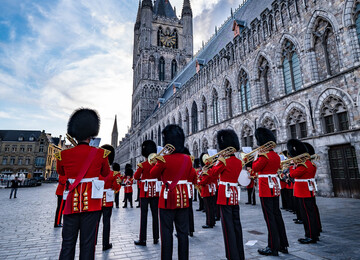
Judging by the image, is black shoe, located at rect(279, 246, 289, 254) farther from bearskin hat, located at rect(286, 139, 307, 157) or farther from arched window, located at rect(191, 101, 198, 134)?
arched window, located at rect(191, 101, 198, 134)

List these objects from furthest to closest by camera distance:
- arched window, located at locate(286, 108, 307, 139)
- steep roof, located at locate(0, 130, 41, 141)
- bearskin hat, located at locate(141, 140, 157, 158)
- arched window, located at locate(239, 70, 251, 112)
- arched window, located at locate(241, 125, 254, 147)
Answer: steep roof, located at locate(0, 130, 41, 141) → arched window, located at locate(239, 70, 251, 112) → arched window, located at locate(241, 125, 254, 147) → arched window, located at locate(286, 108, 307, 139) → bearskin hat, located at locate(141, 140, 157, 158)

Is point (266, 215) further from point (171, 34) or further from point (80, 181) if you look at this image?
point (171, 34)

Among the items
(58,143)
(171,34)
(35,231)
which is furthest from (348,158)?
(58,143)

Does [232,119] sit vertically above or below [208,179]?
above

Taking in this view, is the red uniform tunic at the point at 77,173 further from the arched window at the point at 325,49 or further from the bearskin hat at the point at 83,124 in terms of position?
the arched window at the point at 325,49

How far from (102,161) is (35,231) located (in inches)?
195

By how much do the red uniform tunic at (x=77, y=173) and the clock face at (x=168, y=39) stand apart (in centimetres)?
6103

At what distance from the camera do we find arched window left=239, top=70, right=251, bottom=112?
19125 mm

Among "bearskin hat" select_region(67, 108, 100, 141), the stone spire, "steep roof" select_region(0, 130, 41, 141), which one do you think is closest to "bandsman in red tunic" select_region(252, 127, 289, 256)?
"bearskin hat" select_region(67, 108, 100, 141)

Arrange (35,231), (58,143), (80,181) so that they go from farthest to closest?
(58,143), (35,231), (80,181)

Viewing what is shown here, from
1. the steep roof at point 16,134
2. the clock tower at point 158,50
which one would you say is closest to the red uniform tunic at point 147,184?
the clock tower at point 158,50

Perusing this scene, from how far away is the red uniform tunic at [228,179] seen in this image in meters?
3.98

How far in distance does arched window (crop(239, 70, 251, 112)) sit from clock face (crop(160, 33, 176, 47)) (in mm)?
44525

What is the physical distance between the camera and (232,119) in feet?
67.7
